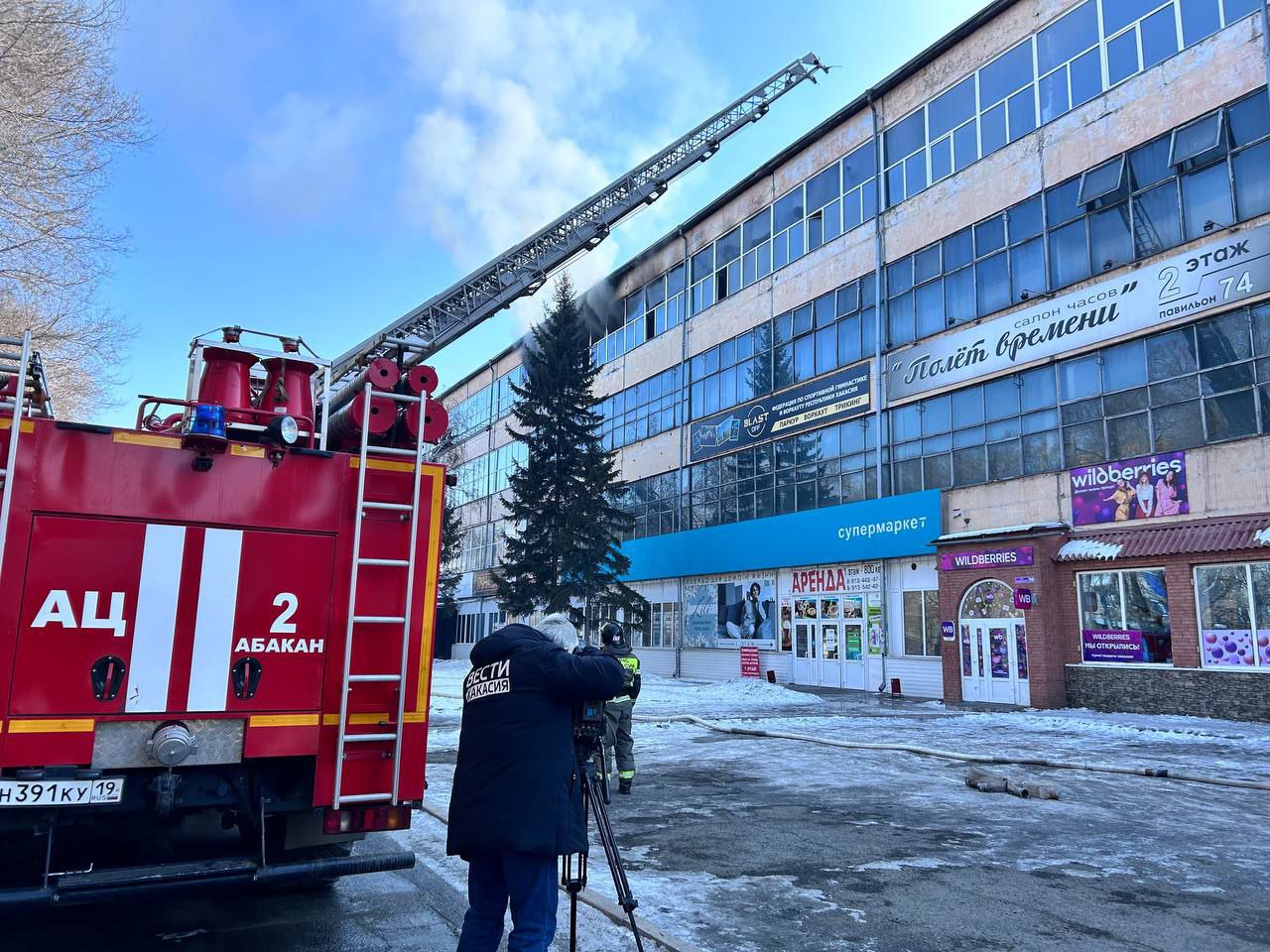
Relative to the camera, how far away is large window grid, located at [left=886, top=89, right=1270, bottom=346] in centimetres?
1936

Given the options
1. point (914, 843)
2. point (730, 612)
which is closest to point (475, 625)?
point (730, 612)

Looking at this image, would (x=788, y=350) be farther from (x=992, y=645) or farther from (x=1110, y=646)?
(x=1110, y=646)

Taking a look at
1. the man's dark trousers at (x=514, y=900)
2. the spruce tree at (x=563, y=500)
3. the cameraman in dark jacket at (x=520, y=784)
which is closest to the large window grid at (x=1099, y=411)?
the spruce tree at (x=563, y=500)

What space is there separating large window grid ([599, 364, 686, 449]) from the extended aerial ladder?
6.77 meters

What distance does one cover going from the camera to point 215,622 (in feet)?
14.6

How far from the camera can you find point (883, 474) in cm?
2761

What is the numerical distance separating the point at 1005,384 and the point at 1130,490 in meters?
4.81

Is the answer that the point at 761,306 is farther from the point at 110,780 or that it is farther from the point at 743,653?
the point at 110,780

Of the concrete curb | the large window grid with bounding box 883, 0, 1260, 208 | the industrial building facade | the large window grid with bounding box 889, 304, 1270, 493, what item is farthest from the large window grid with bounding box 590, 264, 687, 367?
the concrete curb

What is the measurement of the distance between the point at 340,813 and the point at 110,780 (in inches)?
42.7

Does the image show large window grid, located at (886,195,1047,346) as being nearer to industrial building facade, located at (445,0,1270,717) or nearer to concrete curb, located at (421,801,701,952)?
industrial building facade, located at (445,0,1270,717)

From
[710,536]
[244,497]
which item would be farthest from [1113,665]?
[244,497]

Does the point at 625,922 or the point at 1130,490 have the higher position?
the point at 1130,490

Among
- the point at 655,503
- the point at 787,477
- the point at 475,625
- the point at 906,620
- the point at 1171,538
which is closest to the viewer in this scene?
the point at 1171,538
